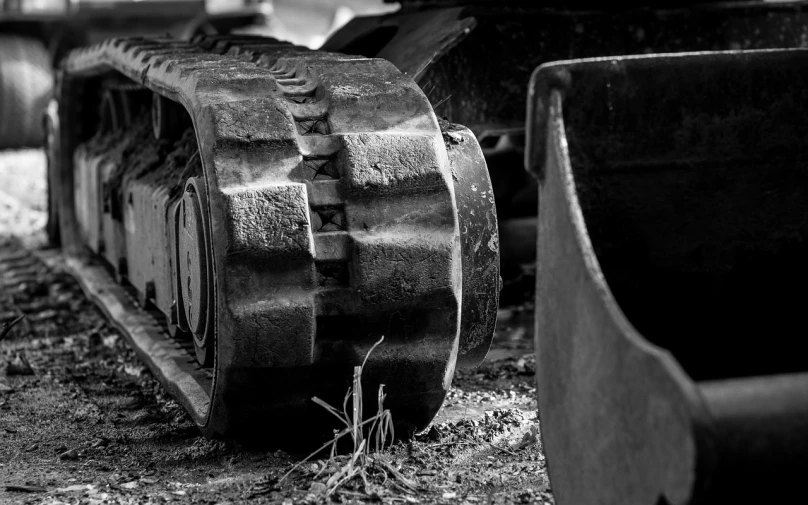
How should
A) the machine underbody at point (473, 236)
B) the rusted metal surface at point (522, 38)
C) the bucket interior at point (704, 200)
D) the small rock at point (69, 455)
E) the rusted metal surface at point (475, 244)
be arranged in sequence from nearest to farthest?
the machine underbody at point (473, 236) < the bucket interior at point (704, 200) < the rusted metal surface at point (475, 244) < the small rock at point (69, 455) < the rusted metal surface at point (522, 38)

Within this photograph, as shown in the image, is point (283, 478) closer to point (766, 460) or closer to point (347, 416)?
point (347, 416)

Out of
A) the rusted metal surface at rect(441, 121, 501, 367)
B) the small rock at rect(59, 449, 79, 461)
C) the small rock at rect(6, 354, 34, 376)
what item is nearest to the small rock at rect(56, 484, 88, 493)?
the small rock at rect(59, 449, 79, 461)

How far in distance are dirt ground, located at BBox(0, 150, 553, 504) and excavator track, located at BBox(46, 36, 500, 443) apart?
0.38ft

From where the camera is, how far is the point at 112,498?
2496 mm

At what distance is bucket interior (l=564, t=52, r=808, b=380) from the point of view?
7.52 ft

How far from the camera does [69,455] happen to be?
2.87 metres

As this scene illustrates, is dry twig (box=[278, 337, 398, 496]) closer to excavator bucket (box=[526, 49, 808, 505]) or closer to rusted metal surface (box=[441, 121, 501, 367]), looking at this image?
rusted metal surface (box=[441, 121, 501, 367])

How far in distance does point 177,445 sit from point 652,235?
4.41 feet

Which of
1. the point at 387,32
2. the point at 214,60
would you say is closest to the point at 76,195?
the point at 387,32

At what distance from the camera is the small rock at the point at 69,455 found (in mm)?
2851

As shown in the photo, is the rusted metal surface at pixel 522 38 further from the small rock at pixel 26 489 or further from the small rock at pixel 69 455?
the small rock at pixel 26 489

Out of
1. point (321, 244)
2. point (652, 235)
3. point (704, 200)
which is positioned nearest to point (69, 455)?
point (321, 244)

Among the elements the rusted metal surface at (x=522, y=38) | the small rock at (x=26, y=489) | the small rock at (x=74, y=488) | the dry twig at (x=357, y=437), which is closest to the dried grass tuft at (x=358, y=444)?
the dry twig at (x=357, y=437)

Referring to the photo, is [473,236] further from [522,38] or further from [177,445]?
[522,38]
